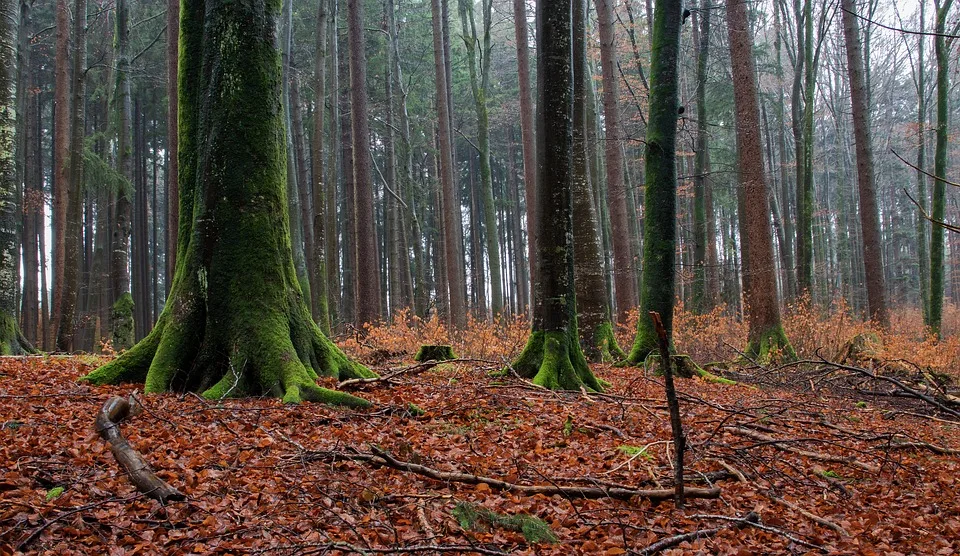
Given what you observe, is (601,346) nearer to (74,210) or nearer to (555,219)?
(555,219)

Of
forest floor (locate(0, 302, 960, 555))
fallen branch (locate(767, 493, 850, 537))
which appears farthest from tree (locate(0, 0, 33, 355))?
fallen branch (locate(767, 493, 850, 537))

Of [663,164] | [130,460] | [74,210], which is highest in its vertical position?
[74,210]

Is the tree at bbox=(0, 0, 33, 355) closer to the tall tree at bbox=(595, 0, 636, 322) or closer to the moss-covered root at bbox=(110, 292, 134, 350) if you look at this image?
the moss-covered root at bbox=(110, 292, 134, 350)

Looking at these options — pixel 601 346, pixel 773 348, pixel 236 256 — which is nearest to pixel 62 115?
pixel 236 256

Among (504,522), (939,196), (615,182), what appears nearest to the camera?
(504,522)

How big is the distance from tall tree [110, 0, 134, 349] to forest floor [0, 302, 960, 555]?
7064mm

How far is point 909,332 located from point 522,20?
13.0m

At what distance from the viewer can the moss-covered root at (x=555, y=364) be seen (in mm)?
6246

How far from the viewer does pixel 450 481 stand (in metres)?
3.43

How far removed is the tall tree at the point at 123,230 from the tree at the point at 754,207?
12.7m

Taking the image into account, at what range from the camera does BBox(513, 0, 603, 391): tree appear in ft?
21.1

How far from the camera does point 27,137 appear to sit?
2038 centimetres

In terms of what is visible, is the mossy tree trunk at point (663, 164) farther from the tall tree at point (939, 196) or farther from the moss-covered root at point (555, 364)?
the tall tree at point (939, 196)

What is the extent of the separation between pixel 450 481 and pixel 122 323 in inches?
456
